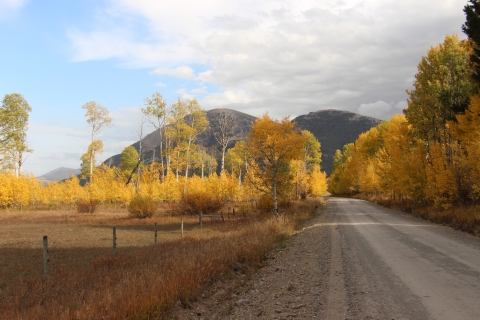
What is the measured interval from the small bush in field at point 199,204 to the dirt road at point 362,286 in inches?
910

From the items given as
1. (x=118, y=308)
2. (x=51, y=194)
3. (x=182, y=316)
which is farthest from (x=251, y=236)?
(x=51, y=194)

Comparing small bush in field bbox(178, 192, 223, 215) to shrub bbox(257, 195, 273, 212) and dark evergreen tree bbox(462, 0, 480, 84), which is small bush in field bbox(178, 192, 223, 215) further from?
dark evergreen tree bbox(462, 0, 480, 84)

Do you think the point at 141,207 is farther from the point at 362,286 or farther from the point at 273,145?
the point at 362,286

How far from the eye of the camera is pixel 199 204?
115 feet

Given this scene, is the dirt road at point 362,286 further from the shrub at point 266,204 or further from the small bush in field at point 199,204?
the small bush in field at point 199,204

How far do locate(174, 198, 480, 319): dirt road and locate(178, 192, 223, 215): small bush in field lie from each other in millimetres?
23125

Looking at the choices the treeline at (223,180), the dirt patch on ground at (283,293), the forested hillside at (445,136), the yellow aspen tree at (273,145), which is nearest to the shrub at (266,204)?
the treeline at (223,180)

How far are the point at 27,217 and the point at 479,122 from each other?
4421 cm

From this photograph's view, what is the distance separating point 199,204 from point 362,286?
93.7 ft

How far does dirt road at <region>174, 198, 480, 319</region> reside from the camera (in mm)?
6023

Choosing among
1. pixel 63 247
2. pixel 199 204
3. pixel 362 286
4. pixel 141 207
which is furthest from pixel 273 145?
pixel 362 286

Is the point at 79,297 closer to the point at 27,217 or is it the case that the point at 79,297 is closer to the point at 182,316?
the point at 182,316

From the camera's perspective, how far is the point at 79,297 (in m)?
7.48

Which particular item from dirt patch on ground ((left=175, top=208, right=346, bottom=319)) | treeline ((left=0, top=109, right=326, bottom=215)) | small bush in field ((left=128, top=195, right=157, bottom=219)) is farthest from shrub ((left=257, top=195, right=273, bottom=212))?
dirt patch on ground ((left=175, top=208, right=346, bottom=319))
